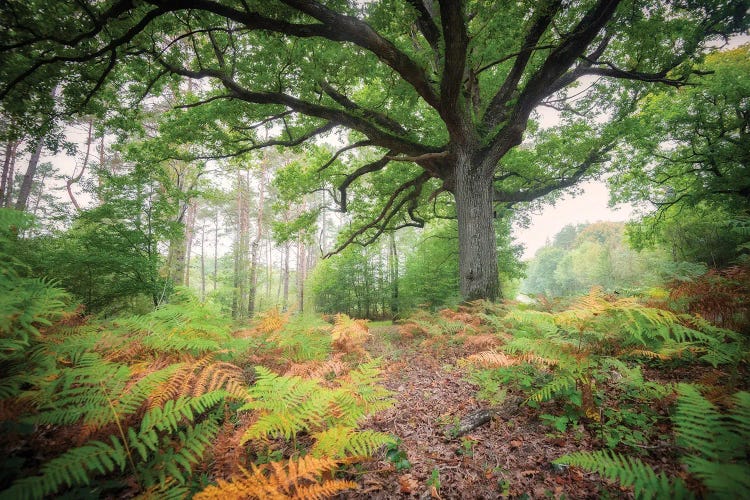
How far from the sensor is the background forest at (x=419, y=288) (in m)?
1.79

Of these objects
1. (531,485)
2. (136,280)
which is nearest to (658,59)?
(531,485)

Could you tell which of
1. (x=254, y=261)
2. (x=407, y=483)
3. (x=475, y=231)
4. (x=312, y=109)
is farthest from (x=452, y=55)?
(x=254, y=261)

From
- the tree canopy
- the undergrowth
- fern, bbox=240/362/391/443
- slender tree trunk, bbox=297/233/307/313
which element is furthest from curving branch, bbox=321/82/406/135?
slender tree trunk, bbox=297/233/307/313

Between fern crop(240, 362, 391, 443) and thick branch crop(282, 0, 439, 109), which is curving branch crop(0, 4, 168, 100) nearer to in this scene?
thick branch crop(282, 0, 439, 109)

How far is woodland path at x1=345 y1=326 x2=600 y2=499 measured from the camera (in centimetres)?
181

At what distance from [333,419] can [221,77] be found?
662cm

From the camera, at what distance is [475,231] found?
257 inches

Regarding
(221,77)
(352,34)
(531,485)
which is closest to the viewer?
(531,485)

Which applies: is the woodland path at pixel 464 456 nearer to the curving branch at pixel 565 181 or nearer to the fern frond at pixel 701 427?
the fern frond at pixel 701 427

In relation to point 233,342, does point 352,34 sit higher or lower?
higher

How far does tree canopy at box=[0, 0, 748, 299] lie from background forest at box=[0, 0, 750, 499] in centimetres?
6

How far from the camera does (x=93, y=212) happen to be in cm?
659

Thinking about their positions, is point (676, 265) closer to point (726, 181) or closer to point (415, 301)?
point (726, 181)

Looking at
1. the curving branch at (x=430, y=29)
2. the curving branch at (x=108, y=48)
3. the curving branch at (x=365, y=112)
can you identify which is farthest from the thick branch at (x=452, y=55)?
the curving branch at (x=108, y=48)
